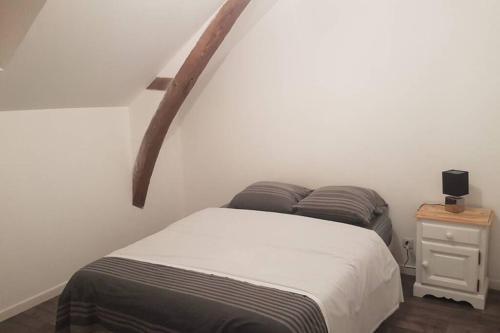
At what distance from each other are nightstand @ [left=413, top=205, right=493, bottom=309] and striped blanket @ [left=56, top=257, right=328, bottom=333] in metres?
1.27

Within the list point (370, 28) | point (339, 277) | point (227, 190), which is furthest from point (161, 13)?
point (339, 277)

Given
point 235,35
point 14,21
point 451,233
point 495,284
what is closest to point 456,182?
point 451,233

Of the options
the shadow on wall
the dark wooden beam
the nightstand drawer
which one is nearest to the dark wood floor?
the nightstand drawer

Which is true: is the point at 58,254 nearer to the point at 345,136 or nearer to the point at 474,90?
the point at 345,136

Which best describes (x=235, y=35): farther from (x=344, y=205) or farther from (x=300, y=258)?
(x=300, y=258)

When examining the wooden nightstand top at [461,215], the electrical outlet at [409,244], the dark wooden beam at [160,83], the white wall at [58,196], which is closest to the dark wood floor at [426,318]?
the white wall at [58,196]

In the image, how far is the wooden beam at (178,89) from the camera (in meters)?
2.94

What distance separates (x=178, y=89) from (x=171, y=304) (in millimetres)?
1878

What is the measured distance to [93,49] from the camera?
256 cm

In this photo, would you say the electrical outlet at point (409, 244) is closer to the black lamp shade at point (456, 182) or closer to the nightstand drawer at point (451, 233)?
the nightstand drawer at point (451, 233)

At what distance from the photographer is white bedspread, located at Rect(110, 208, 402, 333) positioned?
1856mm

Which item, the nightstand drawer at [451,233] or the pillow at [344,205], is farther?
the pillow at [344,205]

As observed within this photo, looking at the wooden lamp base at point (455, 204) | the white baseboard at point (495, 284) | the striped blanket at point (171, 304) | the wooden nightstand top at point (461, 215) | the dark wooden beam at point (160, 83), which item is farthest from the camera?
the dark wooden beam at point (160, 83)

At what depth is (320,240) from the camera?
232 cm
